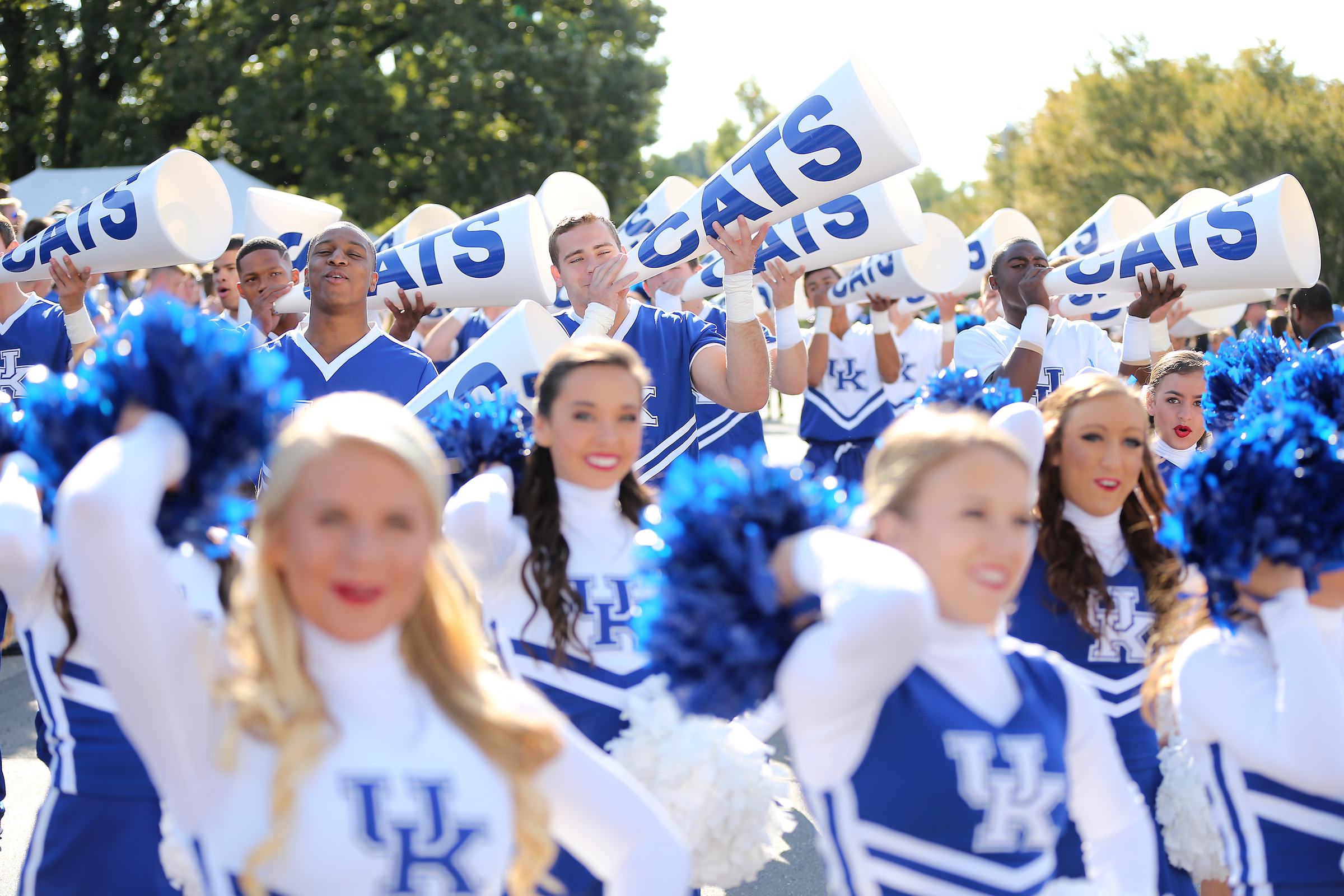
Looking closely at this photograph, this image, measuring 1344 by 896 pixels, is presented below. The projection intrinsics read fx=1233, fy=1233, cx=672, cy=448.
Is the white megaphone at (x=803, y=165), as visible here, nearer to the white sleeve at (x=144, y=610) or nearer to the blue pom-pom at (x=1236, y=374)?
the blue pom-pom at (x=1236, y=374)

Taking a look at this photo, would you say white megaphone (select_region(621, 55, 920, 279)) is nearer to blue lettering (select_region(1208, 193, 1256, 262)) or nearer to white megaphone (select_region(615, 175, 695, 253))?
blue lettering (select_region(1208, 193, 1256, 262))

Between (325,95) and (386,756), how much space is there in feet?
66.1

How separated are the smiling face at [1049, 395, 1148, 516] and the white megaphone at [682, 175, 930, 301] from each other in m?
2.16

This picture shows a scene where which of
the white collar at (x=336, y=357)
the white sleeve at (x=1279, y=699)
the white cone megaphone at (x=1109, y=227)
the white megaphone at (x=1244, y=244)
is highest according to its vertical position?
the white cone megaphone at (x=1109, y=227)

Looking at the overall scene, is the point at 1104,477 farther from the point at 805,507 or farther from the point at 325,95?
the point at 325,95

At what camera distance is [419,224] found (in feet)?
22.1

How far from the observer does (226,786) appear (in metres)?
1.57

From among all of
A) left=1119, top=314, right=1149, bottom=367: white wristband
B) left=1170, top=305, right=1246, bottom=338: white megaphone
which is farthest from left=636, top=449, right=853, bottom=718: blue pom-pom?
left=1170, top=305, right=1246, bottom=338: white megaphone

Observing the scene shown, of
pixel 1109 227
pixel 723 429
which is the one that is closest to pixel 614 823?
pixel 723 429

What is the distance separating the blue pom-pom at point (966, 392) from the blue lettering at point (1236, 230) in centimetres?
203

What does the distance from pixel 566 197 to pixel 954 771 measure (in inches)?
208

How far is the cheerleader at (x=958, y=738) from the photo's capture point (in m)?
1.80

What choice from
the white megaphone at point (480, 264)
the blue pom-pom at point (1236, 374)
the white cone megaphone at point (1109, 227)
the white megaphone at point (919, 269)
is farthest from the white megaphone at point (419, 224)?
the blue pom-pom at point (1236, 374)

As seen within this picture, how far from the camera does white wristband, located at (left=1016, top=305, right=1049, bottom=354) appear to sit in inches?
194
